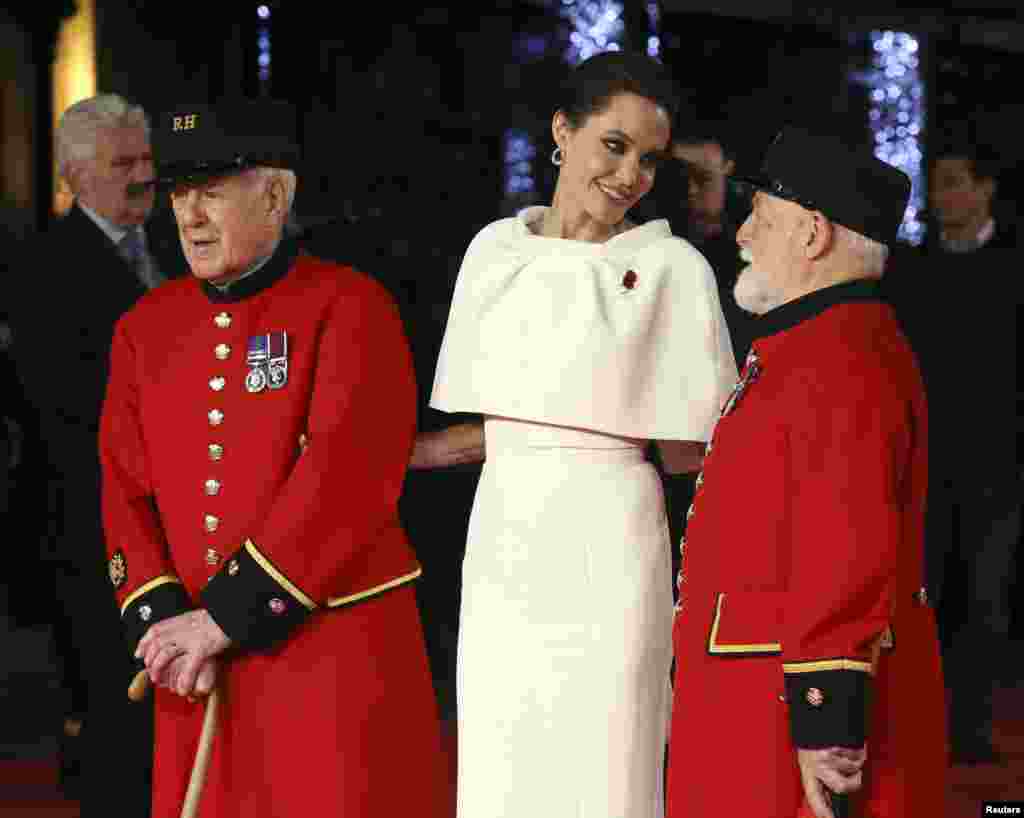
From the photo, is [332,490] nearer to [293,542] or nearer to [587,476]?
[293,542]

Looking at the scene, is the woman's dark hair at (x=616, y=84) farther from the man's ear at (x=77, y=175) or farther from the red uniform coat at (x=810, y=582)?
the man's ear at (x=77, y=175)

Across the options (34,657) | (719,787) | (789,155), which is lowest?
(34,657)

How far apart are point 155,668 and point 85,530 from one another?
1.04m

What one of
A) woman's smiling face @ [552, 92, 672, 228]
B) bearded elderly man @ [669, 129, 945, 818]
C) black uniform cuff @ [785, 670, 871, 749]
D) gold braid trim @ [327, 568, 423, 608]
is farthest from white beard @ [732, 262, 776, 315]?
gold braid trim @ [327, 568, 423, 608]

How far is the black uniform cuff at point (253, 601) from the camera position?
9.33 feet

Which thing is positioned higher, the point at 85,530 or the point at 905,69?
the point at 905,69

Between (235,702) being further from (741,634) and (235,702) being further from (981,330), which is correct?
(981,330)

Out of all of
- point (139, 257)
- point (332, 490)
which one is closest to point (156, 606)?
point (332, 490)

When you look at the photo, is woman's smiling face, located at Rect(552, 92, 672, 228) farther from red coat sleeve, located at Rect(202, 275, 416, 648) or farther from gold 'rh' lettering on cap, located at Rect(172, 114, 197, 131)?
gold 'rh' lettering on cap, located at Rect(172, 114, 197, 131)

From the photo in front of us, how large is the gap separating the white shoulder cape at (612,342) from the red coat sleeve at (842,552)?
543 mm

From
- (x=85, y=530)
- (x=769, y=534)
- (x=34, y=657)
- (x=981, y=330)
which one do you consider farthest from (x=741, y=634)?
(x=34, y=657)

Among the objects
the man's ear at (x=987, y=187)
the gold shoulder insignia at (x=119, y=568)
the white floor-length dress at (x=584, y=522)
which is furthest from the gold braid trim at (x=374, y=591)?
the man's ear at (x=987, y=187)

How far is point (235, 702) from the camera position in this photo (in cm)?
295

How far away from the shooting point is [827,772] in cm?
237
